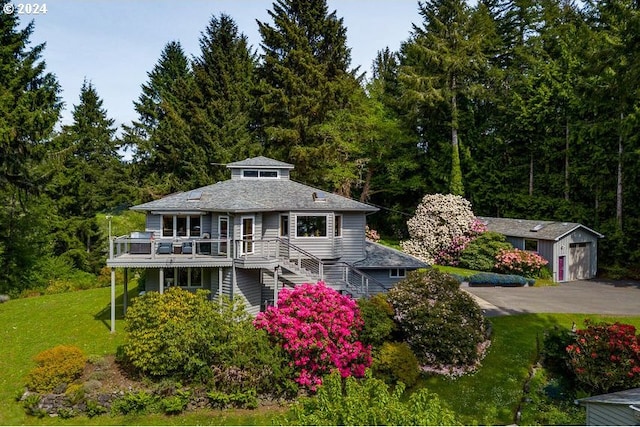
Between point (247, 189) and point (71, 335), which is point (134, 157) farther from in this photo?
point (71, 335)

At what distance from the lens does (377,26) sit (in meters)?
21.5

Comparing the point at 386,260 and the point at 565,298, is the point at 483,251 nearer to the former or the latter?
the point at 565,298

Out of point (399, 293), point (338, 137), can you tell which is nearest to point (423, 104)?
point (338, 137)

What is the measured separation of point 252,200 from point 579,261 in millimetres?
24447

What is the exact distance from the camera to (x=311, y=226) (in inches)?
883

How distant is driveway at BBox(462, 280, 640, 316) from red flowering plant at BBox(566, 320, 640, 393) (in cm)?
559

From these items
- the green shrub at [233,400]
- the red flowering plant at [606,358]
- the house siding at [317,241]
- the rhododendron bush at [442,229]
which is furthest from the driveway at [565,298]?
the green shrub at [233,400]

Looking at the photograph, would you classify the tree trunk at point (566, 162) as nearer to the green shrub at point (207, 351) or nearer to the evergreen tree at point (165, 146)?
the evergreen tree at point (165, 146)

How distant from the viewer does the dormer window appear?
2586 cm

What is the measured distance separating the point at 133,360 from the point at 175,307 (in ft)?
7.35

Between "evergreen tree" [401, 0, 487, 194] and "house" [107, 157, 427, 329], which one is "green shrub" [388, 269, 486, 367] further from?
"evergreen tree" [401, 0, 487, 194]

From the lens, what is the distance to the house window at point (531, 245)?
101 ft

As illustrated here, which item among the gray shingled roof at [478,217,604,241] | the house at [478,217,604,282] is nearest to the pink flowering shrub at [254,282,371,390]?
the house at [478,217,604,282]

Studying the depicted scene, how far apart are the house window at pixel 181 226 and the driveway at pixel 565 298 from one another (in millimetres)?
15479
